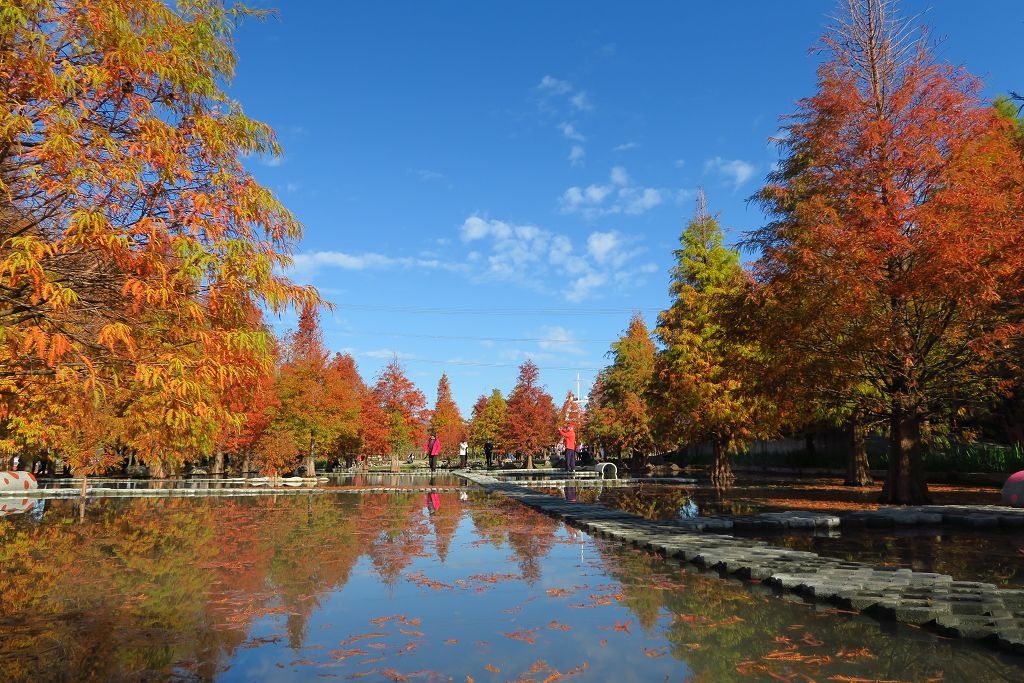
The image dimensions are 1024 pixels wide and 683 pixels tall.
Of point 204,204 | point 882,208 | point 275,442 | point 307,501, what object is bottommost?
point 307,501

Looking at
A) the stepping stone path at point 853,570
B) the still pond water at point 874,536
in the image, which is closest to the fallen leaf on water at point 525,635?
the stepping stone path at point 853,570

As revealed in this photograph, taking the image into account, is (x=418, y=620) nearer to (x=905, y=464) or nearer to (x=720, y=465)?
(x=905, y=464)

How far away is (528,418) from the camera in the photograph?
2061 inches

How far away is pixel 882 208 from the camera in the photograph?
15.8 metres

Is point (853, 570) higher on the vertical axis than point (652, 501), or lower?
higher

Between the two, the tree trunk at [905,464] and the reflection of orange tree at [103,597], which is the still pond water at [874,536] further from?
the reflection of orange tree at [103,597]

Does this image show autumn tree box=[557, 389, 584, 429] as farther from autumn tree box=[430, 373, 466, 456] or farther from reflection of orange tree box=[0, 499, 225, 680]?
reflection of orange tree box=[0, 499, 225, 680]

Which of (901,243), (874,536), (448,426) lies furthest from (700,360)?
(448,426)

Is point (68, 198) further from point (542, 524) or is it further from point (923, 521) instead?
point (923, 521)

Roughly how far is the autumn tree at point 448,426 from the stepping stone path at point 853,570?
64999 millimetres

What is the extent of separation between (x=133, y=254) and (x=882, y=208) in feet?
53.3

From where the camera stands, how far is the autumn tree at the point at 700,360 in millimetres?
26375

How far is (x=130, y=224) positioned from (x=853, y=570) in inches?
331

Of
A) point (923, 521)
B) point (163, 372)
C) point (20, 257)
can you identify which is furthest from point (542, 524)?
point (20, 257)
